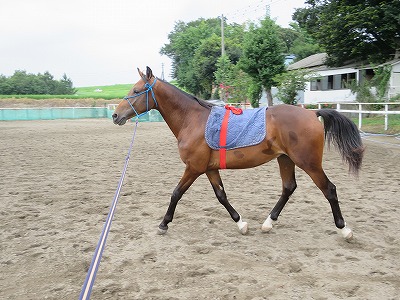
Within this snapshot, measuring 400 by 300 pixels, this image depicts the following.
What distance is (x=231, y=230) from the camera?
4.31 meters

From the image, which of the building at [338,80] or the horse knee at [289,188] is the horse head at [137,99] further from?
the building at [338,80]

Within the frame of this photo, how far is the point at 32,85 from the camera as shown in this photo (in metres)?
62.1

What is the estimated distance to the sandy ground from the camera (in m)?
2.92

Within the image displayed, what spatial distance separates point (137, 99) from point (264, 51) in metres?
22.2

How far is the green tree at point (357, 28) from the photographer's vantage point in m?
21.4

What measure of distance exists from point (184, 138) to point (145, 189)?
2.40m

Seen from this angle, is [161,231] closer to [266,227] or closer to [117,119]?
[266,227]

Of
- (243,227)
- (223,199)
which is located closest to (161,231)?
(223,199)

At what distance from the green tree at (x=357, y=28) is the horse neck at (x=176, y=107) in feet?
66.7

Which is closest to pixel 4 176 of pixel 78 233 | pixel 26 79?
pixel 78 233

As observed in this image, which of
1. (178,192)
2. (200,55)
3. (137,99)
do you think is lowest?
(178,192)

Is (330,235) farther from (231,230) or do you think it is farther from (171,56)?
(171,56)

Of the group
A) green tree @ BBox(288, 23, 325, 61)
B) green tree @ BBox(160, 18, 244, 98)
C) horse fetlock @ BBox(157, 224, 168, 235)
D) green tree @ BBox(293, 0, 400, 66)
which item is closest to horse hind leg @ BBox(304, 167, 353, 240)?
horse fetlock @ BBox(157, 224, 168, 235)

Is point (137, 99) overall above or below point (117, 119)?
above
